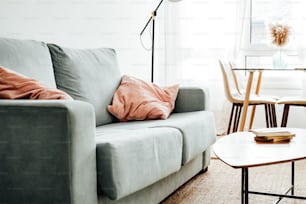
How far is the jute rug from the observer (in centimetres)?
272

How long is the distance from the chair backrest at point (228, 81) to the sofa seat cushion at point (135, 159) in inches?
78.8

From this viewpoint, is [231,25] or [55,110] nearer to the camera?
[55,110]

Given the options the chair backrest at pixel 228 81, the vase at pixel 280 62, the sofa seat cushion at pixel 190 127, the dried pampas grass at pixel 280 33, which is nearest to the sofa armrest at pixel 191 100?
the sofa seat cushion at pixel 190 127

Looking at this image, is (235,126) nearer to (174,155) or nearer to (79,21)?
(79,21)

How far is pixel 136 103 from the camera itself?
10.3 ft

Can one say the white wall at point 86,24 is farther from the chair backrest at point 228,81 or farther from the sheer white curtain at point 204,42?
the chair backrest at point 228,81

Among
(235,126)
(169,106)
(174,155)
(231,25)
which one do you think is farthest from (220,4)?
(174,155)

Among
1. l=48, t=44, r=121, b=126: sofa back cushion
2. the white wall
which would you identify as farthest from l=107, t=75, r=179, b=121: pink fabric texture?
the white wall

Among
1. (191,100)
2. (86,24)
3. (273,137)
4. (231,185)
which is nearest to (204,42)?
(86,24)

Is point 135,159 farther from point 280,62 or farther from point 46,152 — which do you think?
point 280,62

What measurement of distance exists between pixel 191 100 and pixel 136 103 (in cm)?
45

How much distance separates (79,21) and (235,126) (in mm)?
1711

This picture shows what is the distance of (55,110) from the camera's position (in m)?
1.77

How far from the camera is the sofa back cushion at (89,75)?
2799mm
